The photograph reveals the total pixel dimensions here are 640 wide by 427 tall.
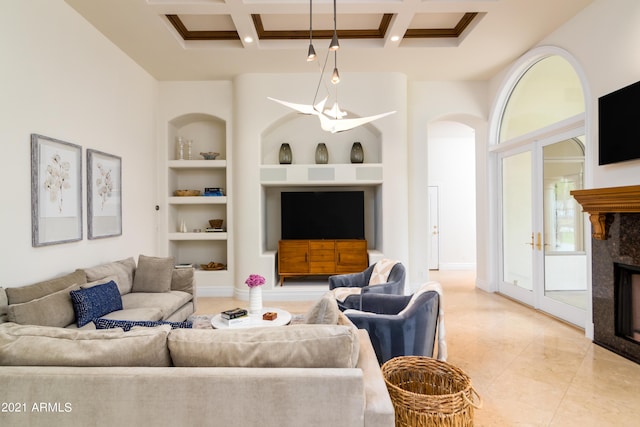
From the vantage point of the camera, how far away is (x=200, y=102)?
18.2 feet

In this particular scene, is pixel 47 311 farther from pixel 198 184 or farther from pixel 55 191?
pixel 198 184

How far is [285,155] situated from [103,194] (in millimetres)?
2606

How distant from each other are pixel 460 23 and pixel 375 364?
424 centimetres

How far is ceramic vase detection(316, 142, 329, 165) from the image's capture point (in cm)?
558

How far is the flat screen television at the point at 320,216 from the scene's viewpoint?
5.56m

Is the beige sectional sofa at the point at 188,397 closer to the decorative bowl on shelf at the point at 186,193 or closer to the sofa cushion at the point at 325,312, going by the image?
the sofa cushion at the point at 325,312

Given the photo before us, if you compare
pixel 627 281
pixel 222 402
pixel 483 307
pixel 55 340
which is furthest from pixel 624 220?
pixel 55 340

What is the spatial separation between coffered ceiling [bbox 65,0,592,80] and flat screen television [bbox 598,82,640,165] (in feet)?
3.74

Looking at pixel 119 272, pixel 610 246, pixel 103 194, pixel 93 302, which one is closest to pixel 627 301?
pixel 610 246

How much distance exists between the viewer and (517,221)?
5137 millimetres

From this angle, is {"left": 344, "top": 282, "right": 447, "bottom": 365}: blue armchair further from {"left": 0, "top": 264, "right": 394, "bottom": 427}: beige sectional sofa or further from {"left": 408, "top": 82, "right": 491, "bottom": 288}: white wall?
{"left": 408, "top": 82, "right": 491, "bottom": 288}: white wall

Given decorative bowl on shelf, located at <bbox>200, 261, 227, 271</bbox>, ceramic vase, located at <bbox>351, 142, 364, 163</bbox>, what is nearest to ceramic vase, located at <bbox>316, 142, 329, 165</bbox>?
ceramic vase, located at <bbox>351, 142, 364, 163</bbox>

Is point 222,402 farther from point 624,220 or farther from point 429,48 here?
point 429,48

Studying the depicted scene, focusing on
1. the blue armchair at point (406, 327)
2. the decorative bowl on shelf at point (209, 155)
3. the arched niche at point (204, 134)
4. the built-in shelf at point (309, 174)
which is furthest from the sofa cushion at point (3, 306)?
the arched niche at point (204, 134)
